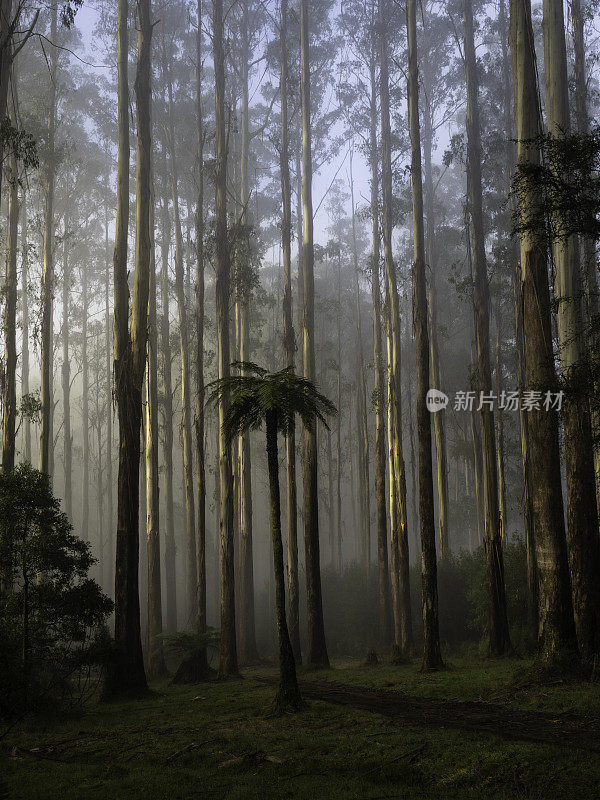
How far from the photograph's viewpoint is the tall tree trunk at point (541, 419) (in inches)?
385

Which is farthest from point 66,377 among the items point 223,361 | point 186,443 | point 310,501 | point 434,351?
point 310,501

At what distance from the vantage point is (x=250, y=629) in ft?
66.3

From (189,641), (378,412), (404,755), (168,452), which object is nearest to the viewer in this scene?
(404,755)

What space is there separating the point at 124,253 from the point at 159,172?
18291 mm

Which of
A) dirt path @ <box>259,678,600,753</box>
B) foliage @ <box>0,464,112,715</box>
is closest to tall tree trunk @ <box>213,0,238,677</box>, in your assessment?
foliage @ <box>0,464,112,715</box>

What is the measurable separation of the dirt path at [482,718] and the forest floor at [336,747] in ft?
0.07

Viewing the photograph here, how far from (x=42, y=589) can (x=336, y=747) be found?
5.43 metres

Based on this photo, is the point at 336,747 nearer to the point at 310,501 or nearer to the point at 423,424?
the point at 423,424

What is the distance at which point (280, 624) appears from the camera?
974 centimetres

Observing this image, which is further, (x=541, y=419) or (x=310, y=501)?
(x=310, y=501)

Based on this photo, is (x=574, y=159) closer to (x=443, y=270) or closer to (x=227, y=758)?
(x=227, y=758)

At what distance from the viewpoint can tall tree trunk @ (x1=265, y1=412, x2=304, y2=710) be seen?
31.1 feet

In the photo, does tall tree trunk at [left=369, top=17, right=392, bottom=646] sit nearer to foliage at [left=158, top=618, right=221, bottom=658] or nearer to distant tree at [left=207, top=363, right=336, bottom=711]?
foliage at [left=158, top=618, right=221, bottom=658]

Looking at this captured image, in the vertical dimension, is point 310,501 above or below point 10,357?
below
